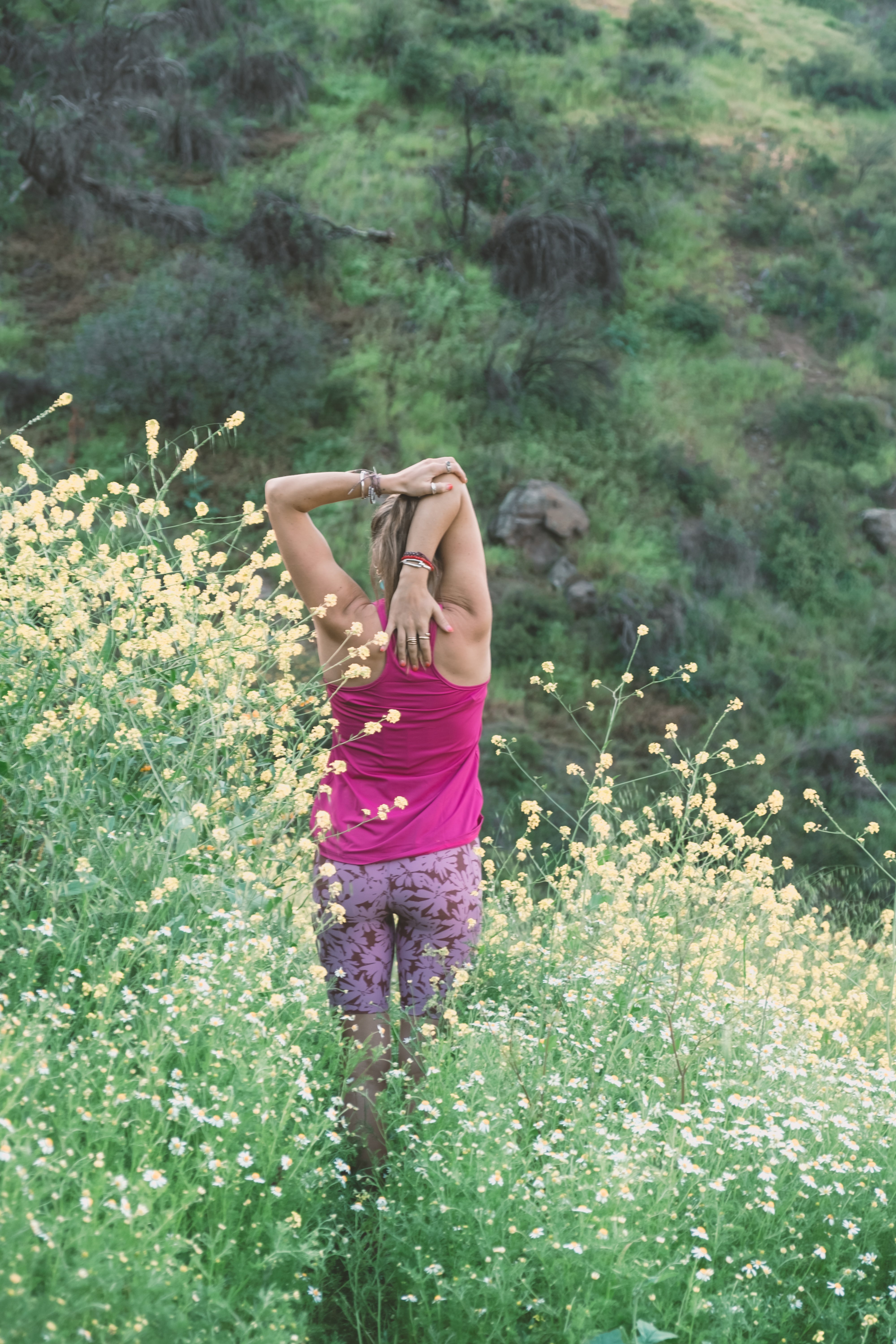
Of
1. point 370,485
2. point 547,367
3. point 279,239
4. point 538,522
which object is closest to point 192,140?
point 279,239

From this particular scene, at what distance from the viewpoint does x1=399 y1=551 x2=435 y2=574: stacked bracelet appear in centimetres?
255

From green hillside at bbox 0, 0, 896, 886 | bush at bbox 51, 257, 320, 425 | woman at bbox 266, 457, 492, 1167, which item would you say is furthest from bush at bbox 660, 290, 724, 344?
woman at bbox 266, 457, 492, 1167

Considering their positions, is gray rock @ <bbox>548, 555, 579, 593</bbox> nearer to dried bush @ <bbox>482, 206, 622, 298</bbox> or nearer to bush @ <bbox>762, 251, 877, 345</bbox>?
dried bush @ <bbox>482, 206, 622, 298</bbox>

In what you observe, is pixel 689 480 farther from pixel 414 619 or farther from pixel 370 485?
pixel 414 619

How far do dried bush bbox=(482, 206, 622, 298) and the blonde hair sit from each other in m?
18.7

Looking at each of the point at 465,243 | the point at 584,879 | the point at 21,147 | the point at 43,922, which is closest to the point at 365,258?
the point at 465,243

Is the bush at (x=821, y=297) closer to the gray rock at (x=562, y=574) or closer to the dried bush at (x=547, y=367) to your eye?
the dried bush at (x=547, y=367)

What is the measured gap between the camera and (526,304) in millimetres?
20266

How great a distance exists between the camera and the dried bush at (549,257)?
20.6 meters

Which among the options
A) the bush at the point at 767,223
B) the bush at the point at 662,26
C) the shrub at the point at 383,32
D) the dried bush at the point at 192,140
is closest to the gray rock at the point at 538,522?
the dried bush at the point at 192,140

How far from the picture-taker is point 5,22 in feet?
70.8

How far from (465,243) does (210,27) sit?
829 centimetres

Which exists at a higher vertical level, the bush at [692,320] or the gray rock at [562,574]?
the bush at [692,320]

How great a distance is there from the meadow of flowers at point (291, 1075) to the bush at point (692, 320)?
63.2 ft
